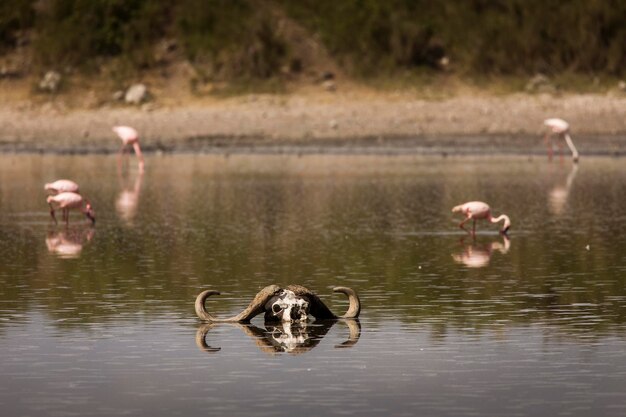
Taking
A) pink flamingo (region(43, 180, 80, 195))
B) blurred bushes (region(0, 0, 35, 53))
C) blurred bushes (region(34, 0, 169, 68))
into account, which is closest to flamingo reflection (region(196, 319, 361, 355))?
pink flamingo (region(43, 180, 80, 195))

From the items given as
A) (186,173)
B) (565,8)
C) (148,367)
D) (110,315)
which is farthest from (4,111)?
(148,367)

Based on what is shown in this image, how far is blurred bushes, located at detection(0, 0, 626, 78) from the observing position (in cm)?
4375

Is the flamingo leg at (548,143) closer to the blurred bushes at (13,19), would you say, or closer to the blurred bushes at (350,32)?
the blurred bushes at (350,32)

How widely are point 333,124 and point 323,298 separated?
24957 millimetres

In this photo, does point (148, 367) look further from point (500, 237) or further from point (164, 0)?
point (164, 0)

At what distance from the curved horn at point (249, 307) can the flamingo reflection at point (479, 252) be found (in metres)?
4.71

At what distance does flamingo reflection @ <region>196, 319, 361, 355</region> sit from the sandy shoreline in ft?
81.0

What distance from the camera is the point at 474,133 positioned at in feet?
131

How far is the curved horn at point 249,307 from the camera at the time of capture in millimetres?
14173

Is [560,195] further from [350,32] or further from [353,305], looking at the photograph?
[350,32]

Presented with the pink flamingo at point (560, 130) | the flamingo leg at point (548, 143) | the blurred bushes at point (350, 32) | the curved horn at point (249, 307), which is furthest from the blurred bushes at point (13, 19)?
the curved horn at point (249, 307)

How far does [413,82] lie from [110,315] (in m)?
28.7

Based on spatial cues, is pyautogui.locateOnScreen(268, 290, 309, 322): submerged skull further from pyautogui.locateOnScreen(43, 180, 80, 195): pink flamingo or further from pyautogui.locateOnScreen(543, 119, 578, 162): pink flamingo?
pyautogui.locateOnScreen(543, 119, 578, 162): pink flamingo

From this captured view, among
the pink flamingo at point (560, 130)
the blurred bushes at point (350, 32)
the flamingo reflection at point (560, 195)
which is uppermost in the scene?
the blurred bushes at point (350, 32)
